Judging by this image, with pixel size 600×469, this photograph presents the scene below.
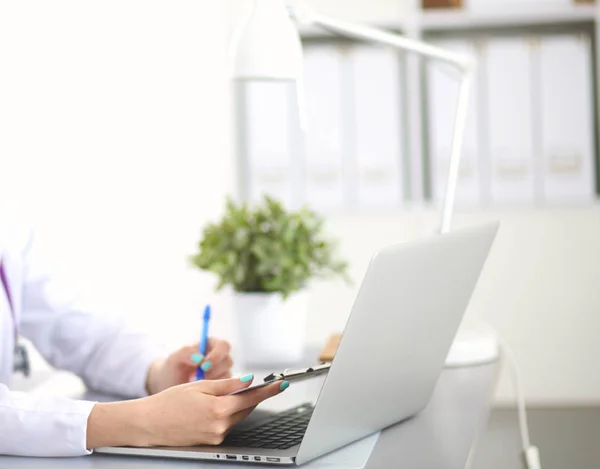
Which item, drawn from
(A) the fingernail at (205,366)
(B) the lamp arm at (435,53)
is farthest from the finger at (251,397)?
(B) the lamp arm at (435,53)

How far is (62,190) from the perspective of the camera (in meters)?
2.66

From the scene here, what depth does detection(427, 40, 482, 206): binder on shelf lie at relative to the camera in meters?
3.38

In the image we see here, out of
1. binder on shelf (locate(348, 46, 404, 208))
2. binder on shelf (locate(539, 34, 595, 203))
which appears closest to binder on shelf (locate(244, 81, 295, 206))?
binder on shelf (locate(348, 46, 404, 208))

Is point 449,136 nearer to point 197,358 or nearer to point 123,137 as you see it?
point 123,137

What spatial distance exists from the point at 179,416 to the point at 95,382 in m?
0.50

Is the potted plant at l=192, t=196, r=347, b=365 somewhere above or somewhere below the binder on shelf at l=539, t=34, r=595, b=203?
below

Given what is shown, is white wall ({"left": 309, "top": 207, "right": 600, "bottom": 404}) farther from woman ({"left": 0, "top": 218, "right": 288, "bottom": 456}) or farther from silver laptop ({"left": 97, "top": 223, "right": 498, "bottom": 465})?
silver laptop ({"left": 97, "top": 223, "right": 498, "bottom": 465})

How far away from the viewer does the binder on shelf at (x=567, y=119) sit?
3316mm

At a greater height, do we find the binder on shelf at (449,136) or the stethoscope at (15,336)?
the binder on shelf at (449,136)

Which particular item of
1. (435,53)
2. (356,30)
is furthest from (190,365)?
(435,53)

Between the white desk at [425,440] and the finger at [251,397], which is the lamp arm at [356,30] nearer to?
the white desk at [425,440]

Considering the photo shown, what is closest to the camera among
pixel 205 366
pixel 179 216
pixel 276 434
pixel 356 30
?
pixel 276 434

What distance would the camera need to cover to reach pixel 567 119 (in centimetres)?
335

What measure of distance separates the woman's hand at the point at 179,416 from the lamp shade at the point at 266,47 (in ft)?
1.90
